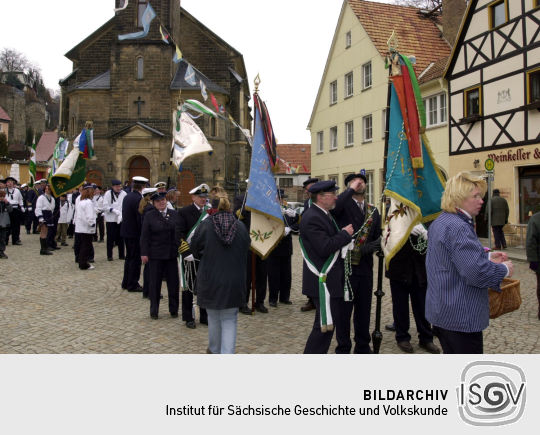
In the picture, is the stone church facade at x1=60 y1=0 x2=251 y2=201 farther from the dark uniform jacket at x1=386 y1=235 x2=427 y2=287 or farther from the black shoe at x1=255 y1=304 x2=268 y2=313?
the dark uniform jacket at x1=386 y1=235 x2=427 y2=287

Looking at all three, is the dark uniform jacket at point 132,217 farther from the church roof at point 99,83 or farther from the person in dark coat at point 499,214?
the church roof at point 99,83

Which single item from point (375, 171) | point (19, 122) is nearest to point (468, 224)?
point (375, 171)

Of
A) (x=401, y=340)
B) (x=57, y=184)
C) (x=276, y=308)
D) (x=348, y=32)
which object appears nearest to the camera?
(x=401, y=340)

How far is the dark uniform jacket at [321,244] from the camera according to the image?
413 centimetres

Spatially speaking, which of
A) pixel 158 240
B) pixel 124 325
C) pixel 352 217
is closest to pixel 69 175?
pixel 158 240

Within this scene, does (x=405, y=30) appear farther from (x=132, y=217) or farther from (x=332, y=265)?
(x=332, y=265)

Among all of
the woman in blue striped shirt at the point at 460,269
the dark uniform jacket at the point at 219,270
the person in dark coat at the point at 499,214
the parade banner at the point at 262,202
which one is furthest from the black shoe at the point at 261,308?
the person in dark coat at the point at 499,214

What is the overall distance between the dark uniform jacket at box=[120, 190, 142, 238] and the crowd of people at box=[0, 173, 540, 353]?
0.06 ft

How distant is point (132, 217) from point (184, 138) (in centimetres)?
226

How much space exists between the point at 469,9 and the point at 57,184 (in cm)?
1581

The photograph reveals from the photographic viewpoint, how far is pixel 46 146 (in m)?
75.1

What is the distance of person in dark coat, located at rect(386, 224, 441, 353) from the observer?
17.5ft

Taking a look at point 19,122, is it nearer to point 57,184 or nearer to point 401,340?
point 57,184

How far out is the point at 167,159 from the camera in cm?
3478
